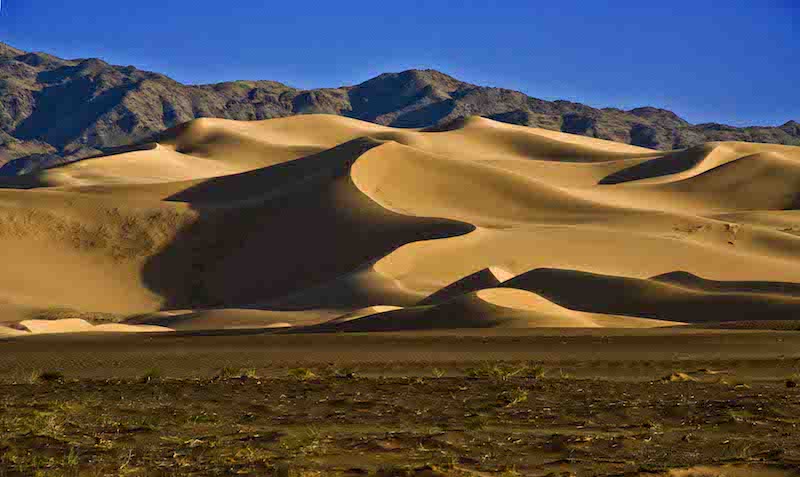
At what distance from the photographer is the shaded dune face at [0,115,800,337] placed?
110ft

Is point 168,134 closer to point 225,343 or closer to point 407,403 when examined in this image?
point 225,343

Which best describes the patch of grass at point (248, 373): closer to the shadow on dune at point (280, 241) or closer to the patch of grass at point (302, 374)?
the patch of grass at point (302, 374)

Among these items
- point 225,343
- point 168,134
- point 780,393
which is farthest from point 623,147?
point 780,393

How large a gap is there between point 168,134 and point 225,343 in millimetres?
92089

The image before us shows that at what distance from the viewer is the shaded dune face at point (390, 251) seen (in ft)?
110

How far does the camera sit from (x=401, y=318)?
29.9 meters

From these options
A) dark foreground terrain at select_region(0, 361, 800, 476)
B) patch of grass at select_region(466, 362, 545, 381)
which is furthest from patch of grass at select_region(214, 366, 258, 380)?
patch of grass at select_region(466, 362, 545, 381)

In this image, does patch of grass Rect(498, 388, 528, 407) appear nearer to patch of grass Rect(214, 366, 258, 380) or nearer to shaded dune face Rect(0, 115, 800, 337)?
patch of grass Rect(214, 366, 258, 380)

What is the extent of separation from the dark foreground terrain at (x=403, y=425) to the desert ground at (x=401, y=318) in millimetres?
50

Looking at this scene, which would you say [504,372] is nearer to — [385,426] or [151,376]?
[151,376]

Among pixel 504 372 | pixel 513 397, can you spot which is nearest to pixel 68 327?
pixel 504 372

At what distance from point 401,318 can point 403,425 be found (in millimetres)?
18196

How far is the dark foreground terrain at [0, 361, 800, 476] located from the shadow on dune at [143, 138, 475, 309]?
31451 millimetres

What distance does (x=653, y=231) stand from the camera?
55.2 meters
